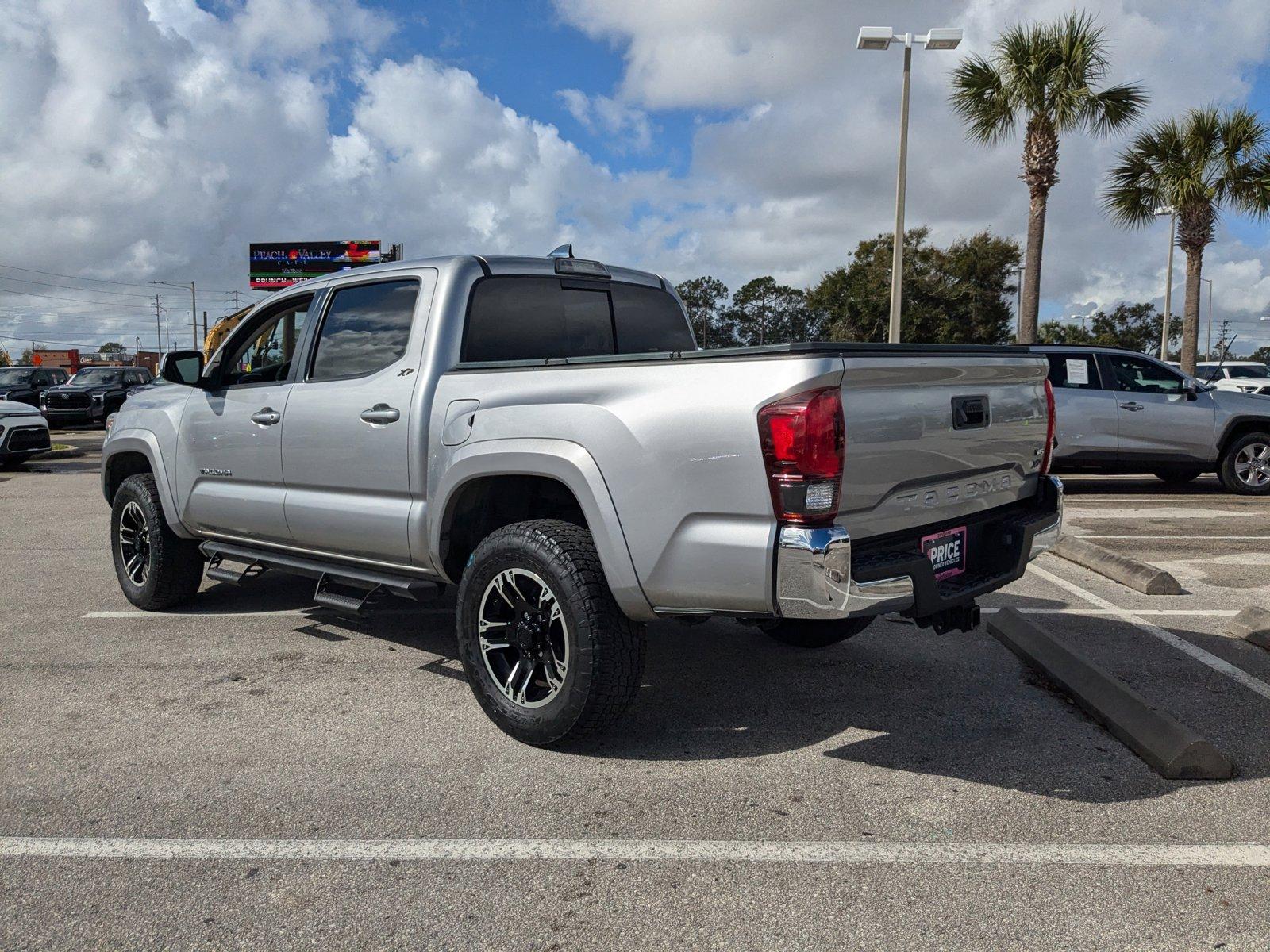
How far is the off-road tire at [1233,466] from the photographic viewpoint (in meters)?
12.2

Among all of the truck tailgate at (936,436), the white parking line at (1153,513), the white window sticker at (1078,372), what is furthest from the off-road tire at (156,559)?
Result: the white window sticker at (1078,372)

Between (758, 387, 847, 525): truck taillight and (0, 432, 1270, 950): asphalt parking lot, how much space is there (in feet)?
3.44

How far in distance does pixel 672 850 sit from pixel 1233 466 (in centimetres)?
1148

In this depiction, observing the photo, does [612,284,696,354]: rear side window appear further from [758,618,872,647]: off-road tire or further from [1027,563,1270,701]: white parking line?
[1027,563,1270,701]: white parking line

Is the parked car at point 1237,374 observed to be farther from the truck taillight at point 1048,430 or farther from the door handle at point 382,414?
the door handle at point 382,414

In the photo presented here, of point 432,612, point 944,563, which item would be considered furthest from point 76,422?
point 944,563

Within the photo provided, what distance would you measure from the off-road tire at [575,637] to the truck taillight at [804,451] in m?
0.83

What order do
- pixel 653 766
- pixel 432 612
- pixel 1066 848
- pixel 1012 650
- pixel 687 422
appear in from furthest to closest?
pixel 432 612, pixel 1012 650, pixel 653 766, pixel 687 422, pixel 1066 848

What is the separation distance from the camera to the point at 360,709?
14.9 feet

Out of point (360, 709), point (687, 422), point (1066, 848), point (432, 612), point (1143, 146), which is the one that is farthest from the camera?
point (1143, 146)

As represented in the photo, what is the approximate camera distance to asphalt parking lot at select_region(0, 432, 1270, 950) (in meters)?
2.81

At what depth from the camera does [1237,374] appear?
30.8 meters

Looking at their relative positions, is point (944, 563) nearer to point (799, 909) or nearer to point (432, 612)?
point (799, 909)

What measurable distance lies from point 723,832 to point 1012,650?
2.64 m
